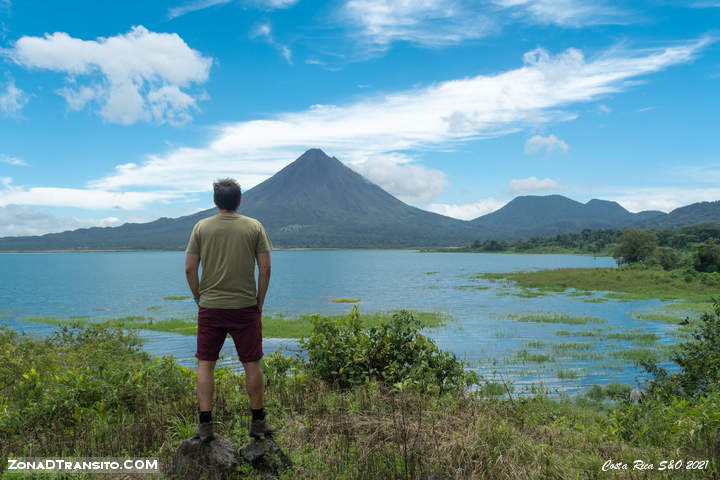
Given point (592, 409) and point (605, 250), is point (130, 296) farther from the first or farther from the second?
point (605, 250)

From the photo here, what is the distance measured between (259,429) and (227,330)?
117cm

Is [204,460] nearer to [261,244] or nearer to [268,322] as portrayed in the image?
[261,244]

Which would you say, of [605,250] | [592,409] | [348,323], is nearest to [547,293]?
[592,409]

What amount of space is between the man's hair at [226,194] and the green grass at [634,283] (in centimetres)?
3840

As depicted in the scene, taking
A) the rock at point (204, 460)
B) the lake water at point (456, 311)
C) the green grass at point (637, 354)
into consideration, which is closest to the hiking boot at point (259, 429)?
the rock at point (204, 460)

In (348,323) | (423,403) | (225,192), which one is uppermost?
(225,192)

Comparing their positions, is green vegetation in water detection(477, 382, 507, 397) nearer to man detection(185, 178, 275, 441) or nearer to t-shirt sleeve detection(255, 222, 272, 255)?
man detection(185, 178, 275, 441)

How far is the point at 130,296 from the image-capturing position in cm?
4494

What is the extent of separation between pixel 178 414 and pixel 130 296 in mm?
44821

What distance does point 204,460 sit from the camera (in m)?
4.46

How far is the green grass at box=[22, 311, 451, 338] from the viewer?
2417 centimetres

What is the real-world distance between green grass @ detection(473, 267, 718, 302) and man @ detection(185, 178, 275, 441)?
125ft

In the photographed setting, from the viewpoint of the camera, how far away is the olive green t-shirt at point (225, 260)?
4723 millimetres

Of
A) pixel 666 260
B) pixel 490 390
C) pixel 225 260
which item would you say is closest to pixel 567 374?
pixel 490 390
